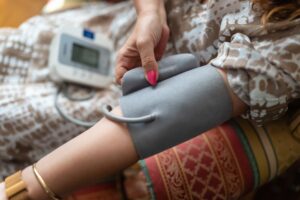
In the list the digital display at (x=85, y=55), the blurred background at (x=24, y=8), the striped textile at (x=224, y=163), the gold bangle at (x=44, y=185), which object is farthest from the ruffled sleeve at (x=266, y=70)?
the blurred background at (x=24, y=8)

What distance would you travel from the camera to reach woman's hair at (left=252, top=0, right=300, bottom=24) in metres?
0.56

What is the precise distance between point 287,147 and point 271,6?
0.25 meters

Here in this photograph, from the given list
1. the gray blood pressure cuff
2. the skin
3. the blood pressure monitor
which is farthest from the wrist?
the blood pressure monitor

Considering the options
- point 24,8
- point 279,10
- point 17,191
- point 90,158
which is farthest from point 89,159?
point 24,8

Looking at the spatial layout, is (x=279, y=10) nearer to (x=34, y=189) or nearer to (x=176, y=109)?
(x=176, y=109)

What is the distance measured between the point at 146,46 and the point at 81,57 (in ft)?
1.14

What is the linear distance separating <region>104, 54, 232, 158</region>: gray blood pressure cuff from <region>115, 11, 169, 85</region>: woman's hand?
0.14ft

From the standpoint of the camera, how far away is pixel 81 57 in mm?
900

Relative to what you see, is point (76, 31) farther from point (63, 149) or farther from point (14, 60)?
point (63, 149)

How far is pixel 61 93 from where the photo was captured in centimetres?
84

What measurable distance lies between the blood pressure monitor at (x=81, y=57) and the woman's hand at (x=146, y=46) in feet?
0.73

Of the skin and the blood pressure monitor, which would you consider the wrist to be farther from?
the blood pressure monitor

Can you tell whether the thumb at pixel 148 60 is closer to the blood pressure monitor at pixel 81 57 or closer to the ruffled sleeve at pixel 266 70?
the ruffled sleeve at pixel 266 70

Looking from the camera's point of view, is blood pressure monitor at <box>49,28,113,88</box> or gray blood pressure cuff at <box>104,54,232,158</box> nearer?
gray blood pressure cuff at <box>104,54,232,158</box>
